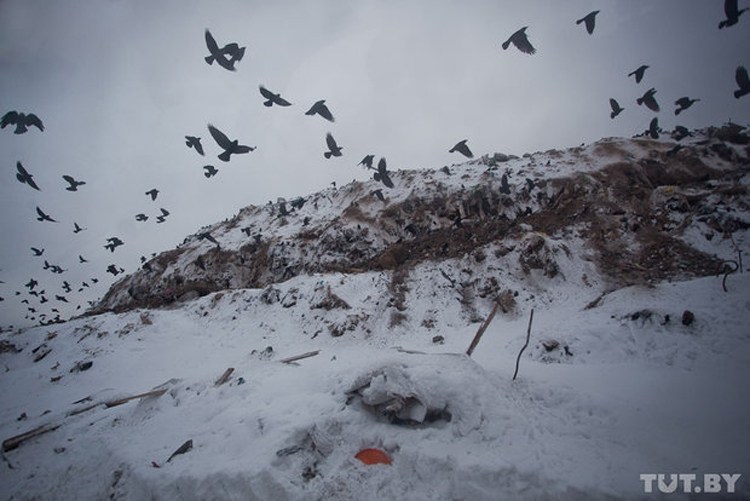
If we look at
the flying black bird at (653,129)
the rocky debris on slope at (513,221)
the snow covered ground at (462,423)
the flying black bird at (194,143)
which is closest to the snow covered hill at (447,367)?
the snow covered ground at (462,423)

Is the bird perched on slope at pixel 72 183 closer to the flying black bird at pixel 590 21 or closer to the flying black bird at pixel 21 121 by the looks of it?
the flying black bird at pixel 21 121

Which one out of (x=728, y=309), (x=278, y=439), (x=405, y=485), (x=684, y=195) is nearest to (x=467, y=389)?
(x=405, y=485)

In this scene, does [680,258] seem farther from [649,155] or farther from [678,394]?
[649,155]

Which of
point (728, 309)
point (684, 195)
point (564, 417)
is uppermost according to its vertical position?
point (684, 195)

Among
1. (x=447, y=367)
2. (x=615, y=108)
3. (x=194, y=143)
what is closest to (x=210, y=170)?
(x=194, y=143)

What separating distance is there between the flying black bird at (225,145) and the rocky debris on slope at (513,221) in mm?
5818

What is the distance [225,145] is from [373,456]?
22.6ft

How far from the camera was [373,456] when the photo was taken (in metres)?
4.61

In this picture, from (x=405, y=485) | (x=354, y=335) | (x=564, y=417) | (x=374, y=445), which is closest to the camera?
(x=405, y=485)

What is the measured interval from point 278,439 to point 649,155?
28476mm

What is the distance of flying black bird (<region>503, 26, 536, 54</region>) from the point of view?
6.91 meters

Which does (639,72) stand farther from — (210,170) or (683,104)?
(210,170)

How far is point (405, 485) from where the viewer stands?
4.19m

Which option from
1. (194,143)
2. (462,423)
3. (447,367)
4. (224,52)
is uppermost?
(224,52)
